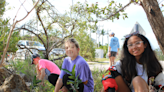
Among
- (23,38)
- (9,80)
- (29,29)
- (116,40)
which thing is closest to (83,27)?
(116,40)

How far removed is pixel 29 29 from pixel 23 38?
Result: 0.94 meters

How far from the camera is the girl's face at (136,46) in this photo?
1.65 m

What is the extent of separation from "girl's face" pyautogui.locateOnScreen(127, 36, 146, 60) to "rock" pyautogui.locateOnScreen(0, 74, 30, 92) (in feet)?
7.91

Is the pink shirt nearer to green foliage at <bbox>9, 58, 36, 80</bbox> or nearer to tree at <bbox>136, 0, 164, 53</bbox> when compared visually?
green foliage at <bbox>9, 58, 36, 80</bbox>

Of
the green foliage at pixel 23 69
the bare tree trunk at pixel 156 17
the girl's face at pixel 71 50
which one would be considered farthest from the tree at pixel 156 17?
the green foliage at pixel 23 69

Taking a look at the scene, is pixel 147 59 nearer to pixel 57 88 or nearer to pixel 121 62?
pixel 121 62

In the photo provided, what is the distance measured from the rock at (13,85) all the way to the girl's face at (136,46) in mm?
2410

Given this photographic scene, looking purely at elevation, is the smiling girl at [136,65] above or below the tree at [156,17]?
below

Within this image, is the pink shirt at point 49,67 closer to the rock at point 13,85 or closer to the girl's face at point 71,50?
the rock at point 13,85

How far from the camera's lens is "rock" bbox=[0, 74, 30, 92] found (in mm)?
2821

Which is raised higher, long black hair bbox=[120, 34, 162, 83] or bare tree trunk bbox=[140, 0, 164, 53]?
bare tree trunk bbox=[140, 0, 164, 53]

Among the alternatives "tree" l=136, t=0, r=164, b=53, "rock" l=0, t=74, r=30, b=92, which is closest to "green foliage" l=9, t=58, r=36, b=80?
"rock" l=0, t=74, r=30, b=92

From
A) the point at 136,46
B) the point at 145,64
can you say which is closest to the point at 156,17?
the point at 136,46

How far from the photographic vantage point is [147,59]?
5.39 feet
